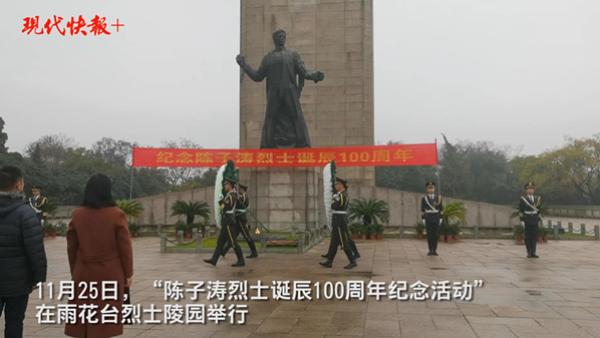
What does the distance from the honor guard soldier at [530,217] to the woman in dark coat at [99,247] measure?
9617mm

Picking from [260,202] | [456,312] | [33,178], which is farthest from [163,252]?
[33,178]

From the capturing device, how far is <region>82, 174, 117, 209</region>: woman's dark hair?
362 cm

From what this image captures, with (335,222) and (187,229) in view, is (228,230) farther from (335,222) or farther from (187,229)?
(187,229)

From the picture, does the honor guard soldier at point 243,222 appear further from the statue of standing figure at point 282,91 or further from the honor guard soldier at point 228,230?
the statue of standing figure at point 282,91

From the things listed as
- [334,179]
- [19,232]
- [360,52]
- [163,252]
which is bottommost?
[163,252]

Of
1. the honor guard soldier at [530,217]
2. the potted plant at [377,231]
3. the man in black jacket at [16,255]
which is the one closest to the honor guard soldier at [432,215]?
the honor guard soldier at [530,217]

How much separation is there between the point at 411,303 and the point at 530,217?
638 centimetres

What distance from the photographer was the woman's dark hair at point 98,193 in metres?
3.62

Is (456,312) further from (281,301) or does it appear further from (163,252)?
(163,252)

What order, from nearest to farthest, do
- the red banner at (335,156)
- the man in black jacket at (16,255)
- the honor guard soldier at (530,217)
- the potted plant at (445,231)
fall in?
the man in black jacket at (16,255) < the honor guard soldier at (530,217) < the potted plant at (445,231) < the red banner at (335,156)

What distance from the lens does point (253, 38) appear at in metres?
22.7

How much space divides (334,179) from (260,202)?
20.3 feet

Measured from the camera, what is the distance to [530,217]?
11023 millimetres

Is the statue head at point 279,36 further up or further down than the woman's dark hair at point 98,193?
further up
